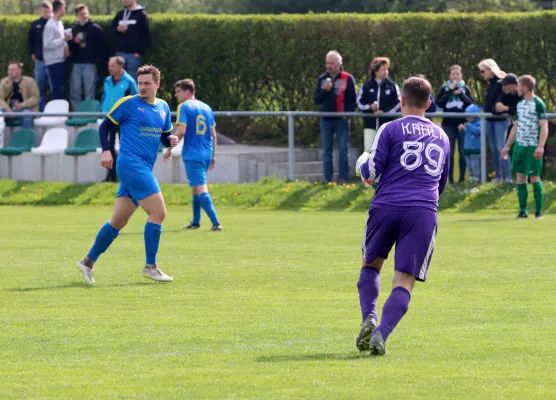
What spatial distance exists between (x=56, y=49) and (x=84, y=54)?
556mm

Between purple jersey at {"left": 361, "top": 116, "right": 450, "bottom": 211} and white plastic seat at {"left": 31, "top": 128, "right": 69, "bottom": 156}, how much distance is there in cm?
1650

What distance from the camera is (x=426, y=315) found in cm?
1012

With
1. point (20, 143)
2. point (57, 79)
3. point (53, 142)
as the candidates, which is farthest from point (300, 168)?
point (20, 143)

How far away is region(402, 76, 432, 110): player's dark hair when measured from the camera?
8.47m

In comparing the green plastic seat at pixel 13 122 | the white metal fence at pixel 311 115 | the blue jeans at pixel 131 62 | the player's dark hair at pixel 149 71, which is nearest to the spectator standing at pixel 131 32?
the blue jeans at pixel 131 62

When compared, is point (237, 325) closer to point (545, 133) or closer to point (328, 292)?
point (328, 292)

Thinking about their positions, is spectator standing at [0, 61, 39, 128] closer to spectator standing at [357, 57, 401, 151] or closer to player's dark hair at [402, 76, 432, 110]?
spectator standing at [357, 57, 401, 151]

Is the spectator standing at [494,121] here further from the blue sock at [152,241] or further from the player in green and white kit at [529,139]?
the blue sock at [152,241]

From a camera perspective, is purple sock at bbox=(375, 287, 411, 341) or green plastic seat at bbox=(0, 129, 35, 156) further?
green plastic seat at bbox=(0, 129, 35, 156)

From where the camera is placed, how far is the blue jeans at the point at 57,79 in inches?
999

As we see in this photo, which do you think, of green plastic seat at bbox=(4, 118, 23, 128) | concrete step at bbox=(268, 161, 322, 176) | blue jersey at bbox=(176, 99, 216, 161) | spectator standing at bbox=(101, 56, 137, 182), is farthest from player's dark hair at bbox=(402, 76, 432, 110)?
green plastic seat at bbox=(4, 118, 23, 128)

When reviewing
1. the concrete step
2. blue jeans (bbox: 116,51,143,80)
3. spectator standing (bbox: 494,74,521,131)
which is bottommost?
the concrete step

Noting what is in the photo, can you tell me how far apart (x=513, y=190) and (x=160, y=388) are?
14.7 m

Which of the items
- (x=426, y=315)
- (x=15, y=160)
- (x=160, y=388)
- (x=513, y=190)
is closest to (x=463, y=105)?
(x=513, y=190)
